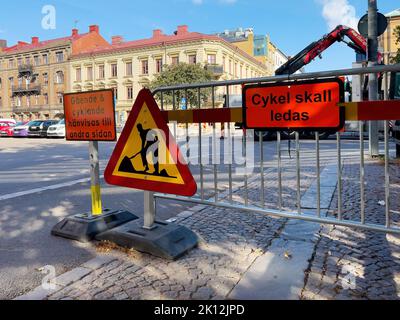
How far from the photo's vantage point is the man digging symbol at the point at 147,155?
3617 mm

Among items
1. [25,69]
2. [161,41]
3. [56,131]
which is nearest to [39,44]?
[25,69]

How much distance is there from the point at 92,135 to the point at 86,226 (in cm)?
96

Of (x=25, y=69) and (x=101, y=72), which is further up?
(x=25, y=69)

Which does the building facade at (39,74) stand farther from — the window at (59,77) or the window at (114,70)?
the window at (114,70)

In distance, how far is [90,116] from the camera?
13.8 ft

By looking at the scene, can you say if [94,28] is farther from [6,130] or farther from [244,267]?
[244,267]

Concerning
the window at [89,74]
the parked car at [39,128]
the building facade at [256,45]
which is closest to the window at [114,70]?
the window at [89,74]

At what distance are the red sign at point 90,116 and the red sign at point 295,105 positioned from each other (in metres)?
1.40

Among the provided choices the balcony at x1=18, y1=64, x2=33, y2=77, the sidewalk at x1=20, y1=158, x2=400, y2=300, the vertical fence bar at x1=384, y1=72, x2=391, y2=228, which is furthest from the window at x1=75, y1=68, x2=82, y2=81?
the vertical fence bar at x1=384, y1=72, x2=391, y2=228

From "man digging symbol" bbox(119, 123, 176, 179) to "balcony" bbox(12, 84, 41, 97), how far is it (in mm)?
68324

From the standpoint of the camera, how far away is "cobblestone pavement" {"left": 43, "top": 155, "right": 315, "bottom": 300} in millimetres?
2740

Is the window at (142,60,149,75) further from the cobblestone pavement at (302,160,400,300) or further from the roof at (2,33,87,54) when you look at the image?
the cobblestone pavement at (302,160,400,300)
